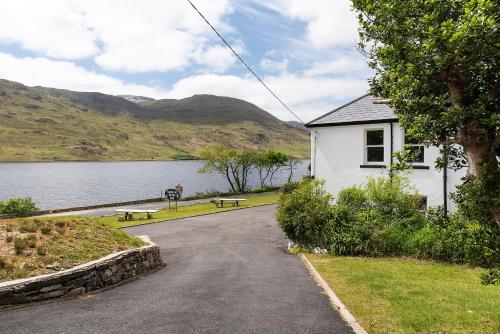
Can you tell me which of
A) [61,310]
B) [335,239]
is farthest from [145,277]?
[335,239]

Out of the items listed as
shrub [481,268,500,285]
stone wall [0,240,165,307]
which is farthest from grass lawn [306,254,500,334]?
stone wall [0,240,165,307]

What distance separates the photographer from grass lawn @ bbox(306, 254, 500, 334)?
7004 millimetres

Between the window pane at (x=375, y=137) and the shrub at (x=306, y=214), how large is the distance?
474cm

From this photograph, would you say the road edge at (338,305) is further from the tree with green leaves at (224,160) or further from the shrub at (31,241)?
the tree with green leaves at (224,160)

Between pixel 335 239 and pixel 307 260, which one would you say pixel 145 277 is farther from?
pixel 335 239

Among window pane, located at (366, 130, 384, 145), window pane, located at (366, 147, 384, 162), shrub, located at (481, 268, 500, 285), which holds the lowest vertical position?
shrub, located at (481, 268, 500, 285)

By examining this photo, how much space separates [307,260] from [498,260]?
905 centimetres

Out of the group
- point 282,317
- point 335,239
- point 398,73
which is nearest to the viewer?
point 398,73

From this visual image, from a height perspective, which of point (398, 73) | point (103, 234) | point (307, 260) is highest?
point (398, 73)

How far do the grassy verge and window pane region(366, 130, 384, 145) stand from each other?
13.1 m

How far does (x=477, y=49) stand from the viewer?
16.8ft

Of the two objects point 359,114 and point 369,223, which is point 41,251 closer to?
point 369,223

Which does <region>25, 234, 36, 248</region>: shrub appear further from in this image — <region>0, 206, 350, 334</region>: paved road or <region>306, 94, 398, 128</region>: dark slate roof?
<region>306, 94, 398, 128</region>: dark slate roof

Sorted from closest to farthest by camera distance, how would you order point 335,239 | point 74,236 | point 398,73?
point 398,73
point 74,236
point 335,239
